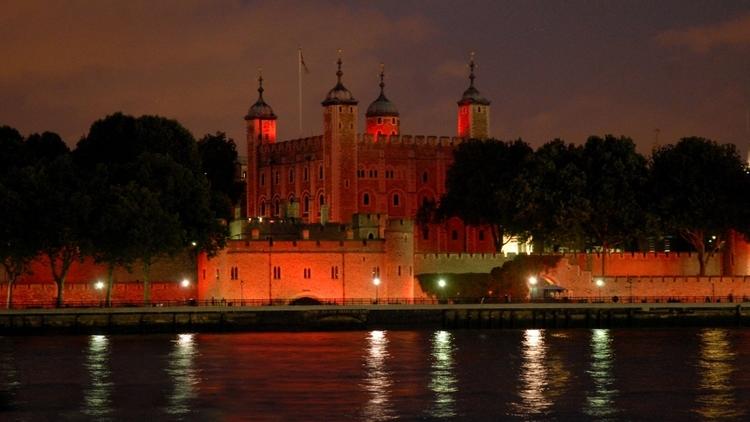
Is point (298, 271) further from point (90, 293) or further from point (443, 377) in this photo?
point (443, 377)

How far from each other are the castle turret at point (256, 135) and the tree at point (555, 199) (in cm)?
2971

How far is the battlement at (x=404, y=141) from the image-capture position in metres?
134

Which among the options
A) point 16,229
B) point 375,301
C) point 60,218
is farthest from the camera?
point 375,301

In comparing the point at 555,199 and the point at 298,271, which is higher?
the point at 555,199

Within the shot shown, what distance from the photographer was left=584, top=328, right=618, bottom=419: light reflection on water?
69.4 meters

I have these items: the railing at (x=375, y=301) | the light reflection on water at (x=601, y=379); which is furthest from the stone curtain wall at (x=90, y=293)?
the light reflection on water at (x=601, y=379)

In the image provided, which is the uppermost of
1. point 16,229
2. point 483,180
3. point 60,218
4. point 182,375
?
point 483,180

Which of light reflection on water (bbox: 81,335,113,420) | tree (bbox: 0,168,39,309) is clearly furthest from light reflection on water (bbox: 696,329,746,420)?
tree (bbox: 0,168,39,309)

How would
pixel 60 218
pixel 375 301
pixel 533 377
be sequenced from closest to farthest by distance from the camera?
pixel 533 377 → pixel 60 218 → pixel 375 301

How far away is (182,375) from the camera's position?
257 ft

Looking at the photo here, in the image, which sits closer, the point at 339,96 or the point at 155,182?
the point at 155,182

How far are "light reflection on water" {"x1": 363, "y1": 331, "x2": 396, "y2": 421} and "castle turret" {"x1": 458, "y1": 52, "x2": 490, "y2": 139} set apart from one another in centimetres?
4515

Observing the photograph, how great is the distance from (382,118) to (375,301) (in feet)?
117

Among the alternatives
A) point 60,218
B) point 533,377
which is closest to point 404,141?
point 60,218
